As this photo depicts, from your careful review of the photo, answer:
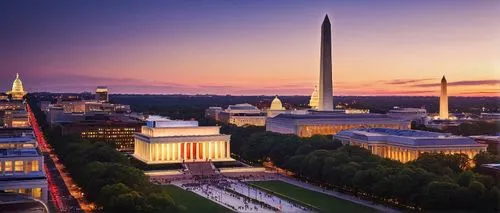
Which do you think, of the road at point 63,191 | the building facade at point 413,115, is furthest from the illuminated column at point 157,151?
the building facade at point 413,115

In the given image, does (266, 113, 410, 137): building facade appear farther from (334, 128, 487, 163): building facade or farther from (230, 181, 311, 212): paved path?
(230, 181, 311, 212): paved path

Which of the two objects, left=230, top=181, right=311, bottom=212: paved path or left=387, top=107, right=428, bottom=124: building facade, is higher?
left=387, top=107, right=428, bottom=124: building facade

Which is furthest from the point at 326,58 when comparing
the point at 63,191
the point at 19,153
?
the point at 19,153

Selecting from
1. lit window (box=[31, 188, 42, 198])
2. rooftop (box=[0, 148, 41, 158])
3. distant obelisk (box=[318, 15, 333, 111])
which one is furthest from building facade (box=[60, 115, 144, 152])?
lit window (box=[31, 188, 42, 198])

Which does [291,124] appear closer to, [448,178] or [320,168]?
[320,168]

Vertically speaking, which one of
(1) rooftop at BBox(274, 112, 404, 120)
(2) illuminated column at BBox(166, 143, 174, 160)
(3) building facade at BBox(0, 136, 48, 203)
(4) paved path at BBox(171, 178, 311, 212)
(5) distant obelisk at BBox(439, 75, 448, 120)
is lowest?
(4) paved path at BBox(171, 178, 311, 212)

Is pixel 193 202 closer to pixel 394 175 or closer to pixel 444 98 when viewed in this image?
pixel 394 175
